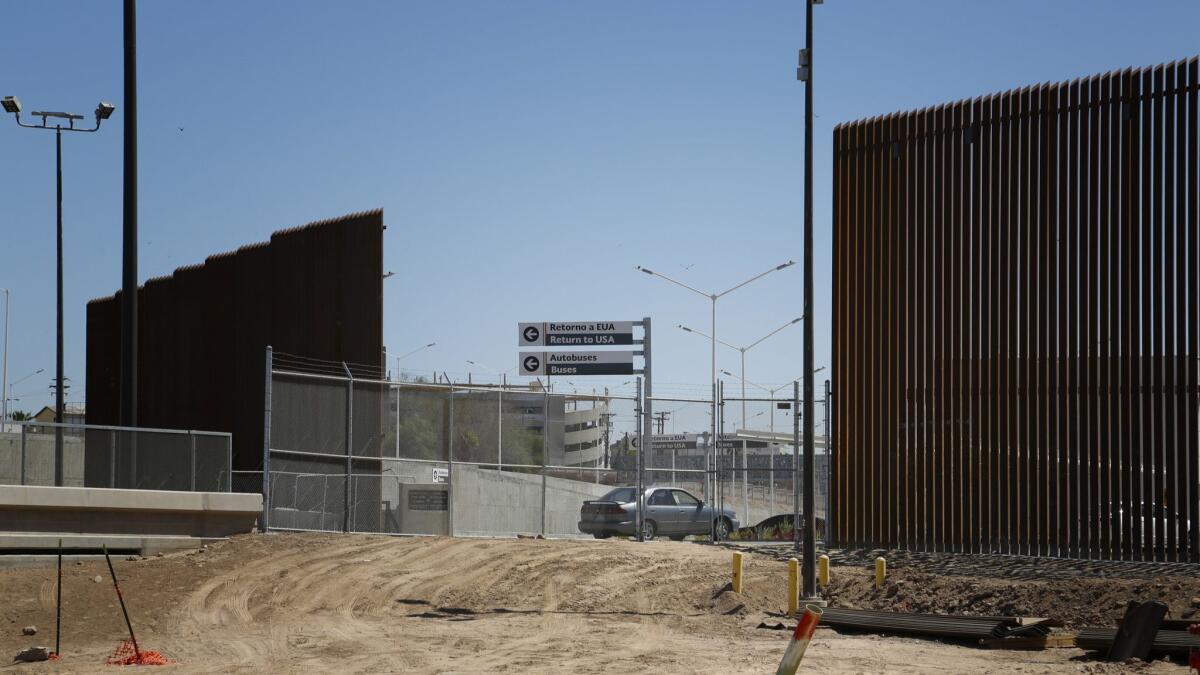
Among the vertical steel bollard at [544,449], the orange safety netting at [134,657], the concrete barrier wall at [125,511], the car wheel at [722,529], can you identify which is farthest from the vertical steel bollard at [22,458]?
the car wheel at [722,529]

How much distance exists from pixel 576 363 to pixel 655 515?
72.3 feet

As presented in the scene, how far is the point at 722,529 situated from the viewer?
94.3ft

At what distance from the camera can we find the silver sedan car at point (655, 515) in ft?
93.2

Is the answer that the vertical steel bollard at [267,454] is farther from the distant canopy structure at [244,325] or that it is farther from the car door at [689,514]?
the car door at [689,514]

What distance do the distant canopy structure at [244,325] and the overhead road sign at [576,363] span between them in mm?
18142

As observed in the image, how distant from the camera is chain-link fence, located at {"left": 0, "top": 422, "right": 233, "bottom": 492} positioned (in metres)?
20.0

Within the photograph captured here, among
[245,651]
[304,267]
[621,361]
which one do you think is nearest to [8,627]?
[245,651]

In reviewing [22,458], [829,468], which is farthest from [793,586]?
[22,458]

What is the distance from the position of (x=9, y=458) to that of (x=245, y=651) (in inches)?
287

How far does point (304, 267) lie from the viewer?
2958cm

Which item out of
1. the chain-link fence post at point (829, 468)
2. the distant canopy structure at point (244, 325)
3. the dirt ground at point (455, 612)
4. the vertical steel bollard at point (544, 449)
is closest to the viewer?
the dirt ground at point (455, 612)

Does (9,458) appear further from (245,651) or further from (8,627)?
(245,651)

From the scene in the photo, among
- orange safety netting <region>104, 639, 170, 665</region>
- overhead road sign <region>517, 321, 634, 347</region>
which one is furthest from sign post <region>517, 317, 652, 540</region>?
orange safety netting <region>104, 639, 170, 665</region>

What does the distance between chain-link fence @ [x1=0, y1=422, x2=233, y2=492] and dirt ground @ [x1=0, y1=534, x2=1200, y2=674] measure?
1.34 metres
